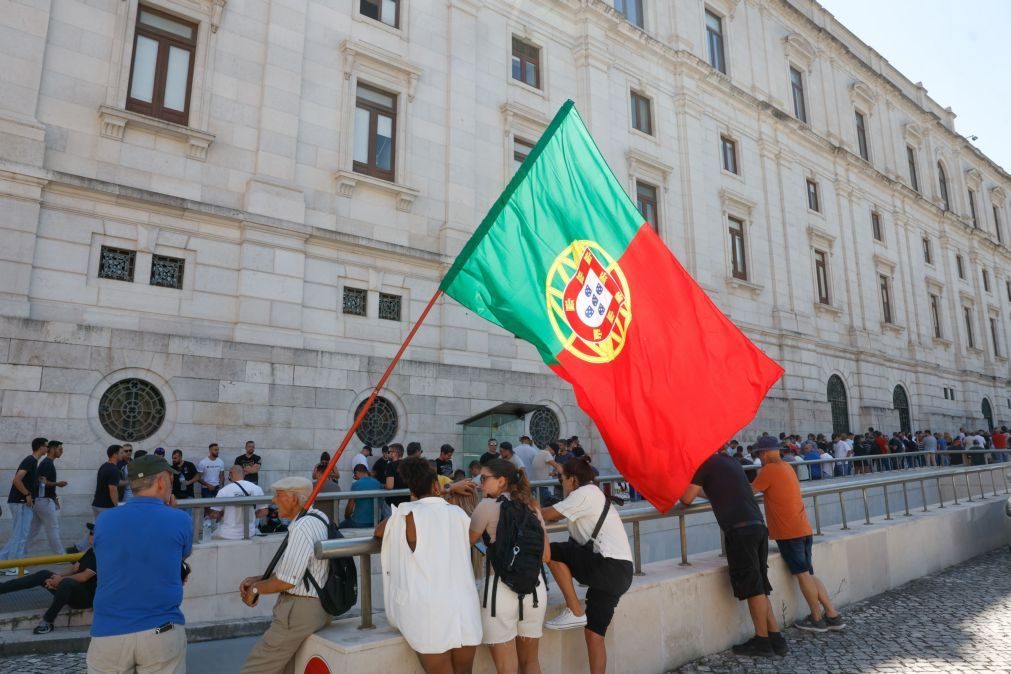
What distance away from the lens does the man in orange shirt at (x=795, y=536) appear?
580 centimetres

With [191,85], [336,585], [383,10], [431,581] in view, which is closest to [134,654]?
[336,585]

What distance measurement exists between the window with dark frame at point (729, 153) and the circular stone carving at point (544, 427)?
13.0 meters

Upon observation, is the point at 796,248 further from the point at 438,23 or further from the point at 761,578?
the point at 761,578

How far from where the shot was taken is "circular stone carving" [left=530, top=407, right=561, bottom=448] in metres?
16.1

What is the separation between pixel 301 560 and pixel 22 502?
7860 millimetres

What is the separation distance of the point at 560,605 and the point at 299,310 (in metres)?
10.1

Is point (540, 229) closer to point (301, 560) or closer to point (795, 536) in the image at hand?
point (301, 560)

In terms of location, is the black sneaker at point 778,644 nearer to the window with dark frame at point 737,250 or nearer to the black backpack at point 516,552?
the black backpack at point 516,552

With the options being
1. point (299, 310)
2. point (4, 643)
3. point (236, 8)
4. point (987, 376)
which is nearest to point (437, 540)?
point (4, 643)

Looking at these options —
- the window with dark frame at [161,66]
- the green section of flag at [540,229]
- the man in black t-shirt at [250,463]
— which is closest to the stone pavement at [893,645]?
the green section of flag at [540,229]

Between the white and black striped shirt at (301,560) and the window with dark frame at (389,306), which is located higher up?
the window with dark frame at (389,306)

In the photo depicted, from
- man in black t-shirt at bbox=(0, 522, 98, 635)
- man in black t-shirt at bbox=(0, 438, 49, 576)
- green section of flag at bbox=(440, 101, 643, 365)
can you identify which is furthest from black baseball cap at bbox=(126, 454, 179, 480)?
man in black t-shirt at bbox=(0, 438, 49, 576)

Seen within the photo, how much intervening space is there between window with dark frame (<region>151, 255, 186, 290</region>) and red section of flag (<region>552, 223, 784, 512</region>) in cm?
982

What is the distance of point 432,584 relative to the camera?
341 centimetres
